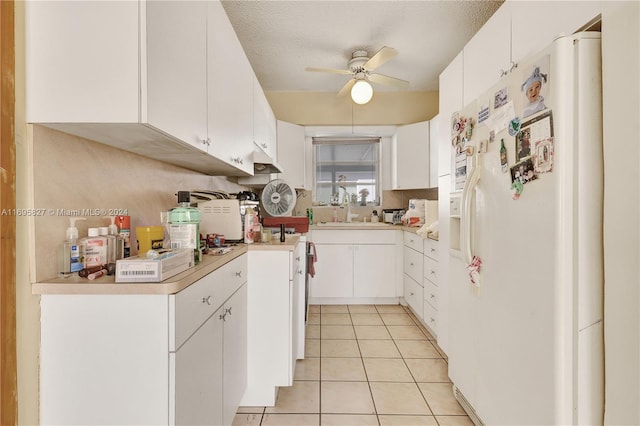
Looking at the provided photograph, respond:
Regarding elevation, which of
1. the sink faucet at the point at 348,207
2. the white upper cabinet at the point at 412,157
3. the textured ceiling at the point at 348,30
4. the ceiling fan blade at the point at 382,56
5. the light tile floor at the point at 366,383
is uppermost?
the textured ceiling at the point at 348,30

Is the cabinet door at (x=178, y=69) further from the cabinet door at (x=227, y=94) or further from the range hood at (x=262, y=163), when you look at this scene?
the range hood at (x=262, y=163)

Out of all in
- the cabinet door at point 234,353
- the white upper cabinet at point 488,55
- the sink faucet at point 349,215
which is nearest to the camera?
the cabinet door at point 234,353

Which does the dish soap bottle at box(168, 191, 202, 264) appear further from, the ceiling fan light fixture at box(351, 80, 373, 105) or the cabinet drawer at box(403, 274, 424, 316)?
the cabinet drawer at box(403, 274, 424, 316)

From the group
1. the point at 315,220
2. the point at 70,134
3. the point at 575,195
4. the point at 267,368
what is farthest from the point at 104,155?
the point at 315,220

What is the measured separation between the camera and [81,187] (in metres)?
1.08

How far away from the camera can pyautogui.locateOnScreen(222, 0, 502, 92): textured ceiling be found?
220cm

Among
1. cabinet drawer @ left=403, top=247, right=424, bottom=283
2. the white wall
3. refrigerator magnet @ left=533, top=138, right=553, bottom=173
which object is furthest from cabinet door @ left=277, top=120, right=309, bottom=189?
the white wall

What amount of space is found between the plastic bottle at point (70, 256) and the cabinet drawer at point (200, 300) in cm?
37

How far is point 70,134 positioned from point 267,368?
1.39 m

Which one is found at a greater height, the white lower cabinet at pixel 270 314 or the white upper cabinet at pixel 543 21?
the white upper cabinet at pixel 543 21

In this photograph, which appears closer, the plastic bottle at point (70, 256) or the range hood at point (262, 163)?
the plastic bottle at point (70, 256)

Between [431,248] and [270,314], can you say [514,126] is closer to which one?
[270,314]

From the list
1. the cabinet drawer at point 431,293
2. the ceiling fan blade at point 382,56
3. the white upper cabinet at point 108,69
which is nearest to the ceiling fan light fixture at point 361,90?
the ceiling fan blade at point 382,56

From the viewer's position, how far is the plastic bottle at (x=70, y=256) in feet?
3.23
